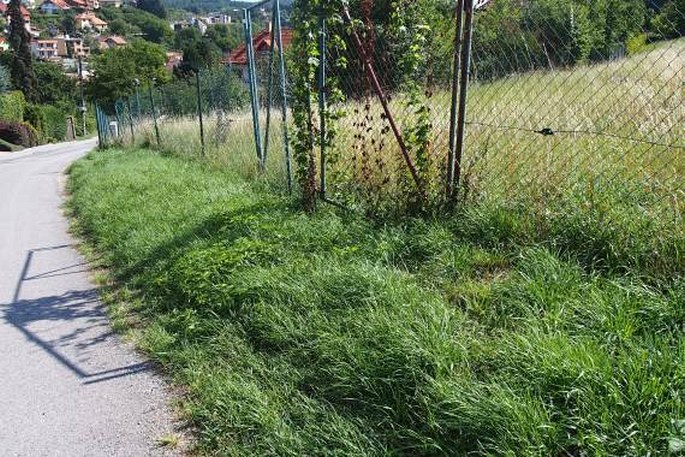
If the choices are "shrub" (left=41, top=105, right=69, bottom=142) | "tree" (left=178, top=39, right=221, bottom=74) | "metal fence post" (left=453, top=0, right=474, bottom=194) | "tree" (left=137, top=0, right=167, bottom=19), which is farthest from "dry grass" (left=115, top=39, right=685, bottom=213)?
"tree" (left=137, top=0, right=167, bottom=19)

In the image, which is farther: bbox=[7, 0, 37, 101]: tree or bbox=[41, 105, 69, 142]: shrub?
bbox=[7, 0, 37, 101]: tree

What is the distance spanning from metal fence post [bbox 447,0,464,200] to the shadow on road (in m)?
2.73

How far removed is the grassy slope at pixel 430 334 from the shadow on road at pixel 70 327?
0.27 metres

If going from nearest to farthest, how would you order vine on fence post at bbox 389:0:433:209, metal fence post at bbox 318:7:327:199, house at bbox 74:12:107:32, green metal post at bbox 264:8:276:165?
vine on fence post at bbox 389:0:433:209 → metal fence post at bbox 318:7:327:199 → green metal post at bbox 264:8:276:165 → house at bbox 74:12:107:32

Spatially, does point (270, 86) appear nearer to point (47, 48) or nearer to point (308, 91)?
point (308, 91)

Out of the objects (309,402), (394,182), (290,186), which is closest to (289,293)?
(309,402)

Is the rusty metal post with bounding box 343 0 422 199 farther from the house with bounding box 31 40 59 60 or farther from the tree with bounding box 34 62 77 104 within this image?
the house with bounding box 31 40 59 60

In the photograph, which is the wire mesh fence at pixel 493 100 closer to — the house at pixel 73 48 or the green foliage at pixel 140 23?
the house at pixel 73 48

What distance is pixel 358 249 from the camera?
4773 millimetres

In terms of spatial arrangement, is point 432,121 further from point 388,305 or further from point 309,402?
point 309,402

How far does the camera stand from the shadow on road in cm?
412

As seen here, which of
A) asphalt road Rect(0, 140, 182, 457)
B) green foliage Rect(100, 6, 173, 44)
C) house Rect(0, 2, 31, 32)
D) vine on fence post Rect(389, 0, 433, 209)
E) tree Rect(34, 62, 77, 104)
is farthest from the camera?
green foliage Rect(100, 6, 173, 44)

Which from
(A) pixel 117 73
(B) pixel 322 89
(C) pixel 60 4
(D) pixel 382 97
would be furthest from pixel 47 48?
(D) pixel 382 97

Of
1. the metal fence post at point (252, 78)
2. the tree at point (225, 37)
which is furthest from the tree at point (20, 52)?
the metal fence post at point (252, 78)
